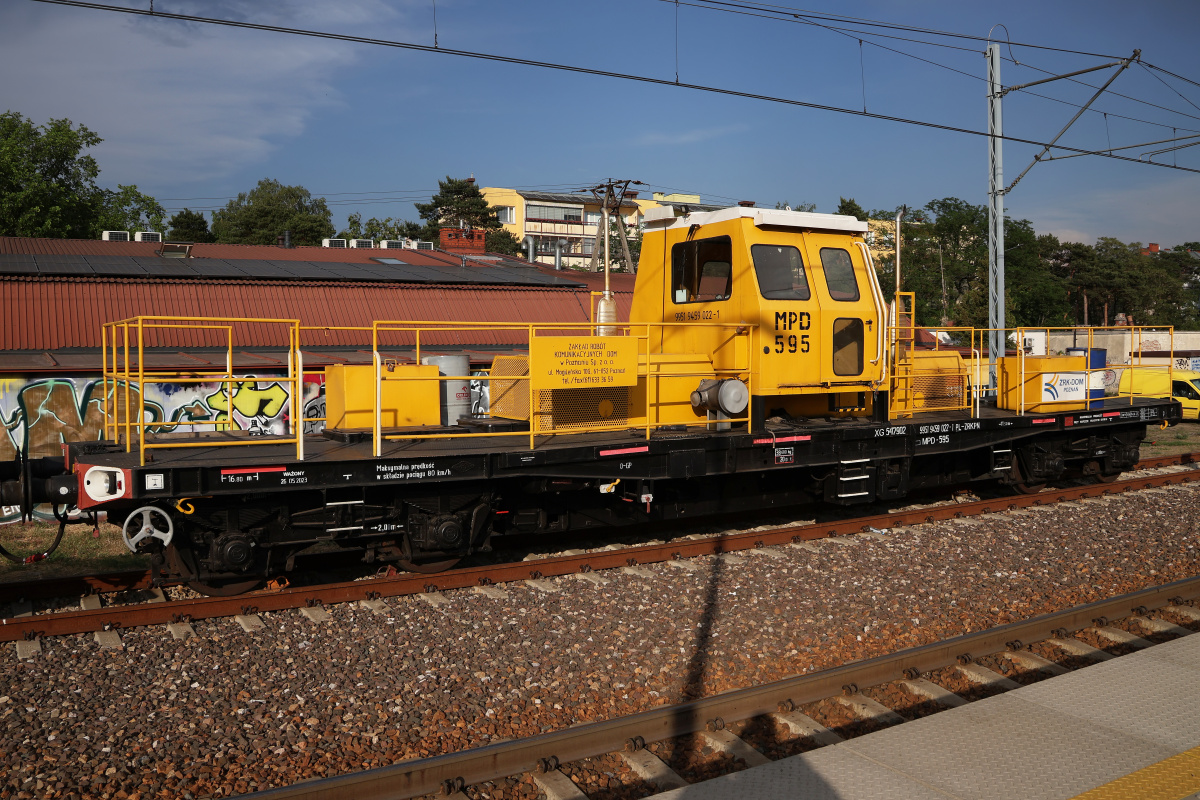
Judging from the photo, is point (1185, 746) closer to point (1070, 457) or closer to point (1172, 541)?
point (1172, 541)

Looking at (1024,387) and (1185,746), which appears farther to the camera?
(1024,387)

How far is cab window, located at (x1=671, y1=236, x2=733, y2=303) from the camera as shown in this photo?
949cm

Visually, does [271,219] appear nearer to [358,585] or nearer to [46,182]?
[46,182]

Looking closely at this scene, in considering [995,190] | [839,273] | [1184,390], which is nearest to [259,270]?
[839,273]

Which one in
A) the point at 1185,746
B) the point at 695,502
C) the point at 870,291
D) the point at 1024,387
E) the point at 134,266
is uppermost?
the point at 134,266

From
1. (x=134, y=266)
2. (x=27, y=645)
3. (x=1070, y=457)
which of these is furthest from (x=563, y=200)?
(x=27, y=645)

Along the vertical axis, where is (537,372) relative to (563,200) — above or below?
below

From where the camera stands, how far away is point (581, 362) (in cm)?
806

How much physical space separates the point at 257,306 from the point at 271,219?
62.9 meters

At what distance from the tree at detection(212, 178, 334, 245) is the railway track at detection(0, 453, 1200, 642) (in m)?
54.6

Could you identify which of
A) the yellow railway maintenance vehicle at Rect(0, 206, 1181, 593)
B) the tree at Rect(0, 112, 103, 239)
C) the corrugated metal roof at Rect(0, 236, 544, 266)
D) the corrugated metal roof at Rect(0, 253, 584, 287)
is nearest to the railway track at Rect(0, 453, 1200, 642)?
the yellow railway maintenance vehicle at Rect(0, 206, 1181, 593)

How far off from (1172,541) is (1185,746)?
6.18 metres

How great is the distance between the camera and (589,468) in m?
8.13

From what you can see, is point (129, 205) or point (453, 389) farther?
point (129, 205)
